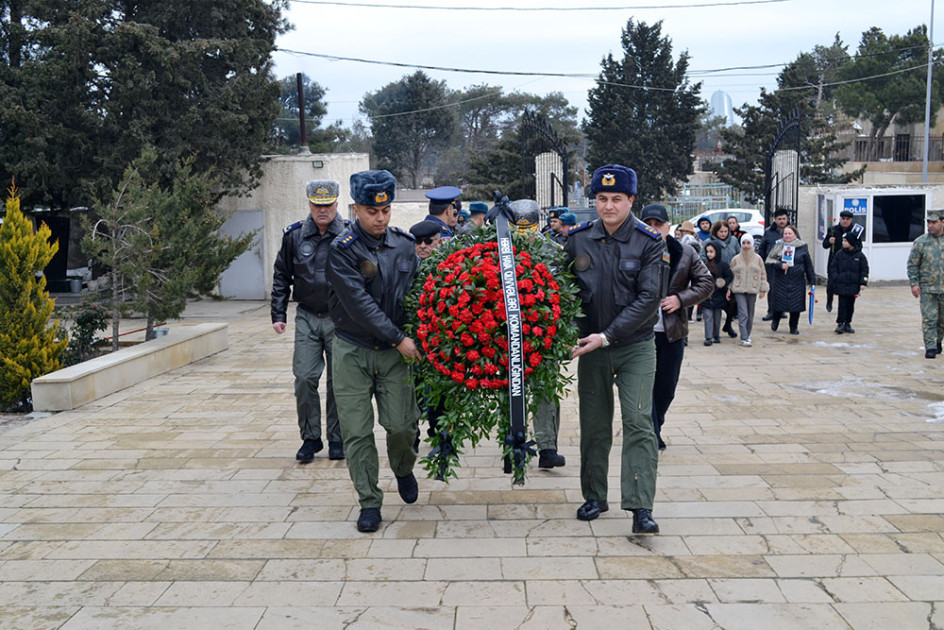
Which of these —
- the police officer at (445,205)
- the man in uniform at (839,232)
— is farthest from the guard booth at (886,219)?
the police officer at (445,205)

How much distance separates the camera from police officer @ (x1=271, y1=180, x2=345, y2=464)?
650 centimetres

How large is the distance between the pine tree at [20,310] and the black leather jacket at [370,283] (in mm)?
5044

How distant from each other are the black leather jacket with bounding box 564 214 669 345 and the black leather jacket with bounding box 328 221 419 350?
994 mm

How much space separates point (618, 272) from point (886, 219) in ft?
53.9

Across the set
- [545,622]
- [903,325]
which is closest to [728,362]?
[903,325]

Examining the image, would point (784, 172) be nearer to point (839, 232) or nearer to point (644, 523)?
point (839, 232)

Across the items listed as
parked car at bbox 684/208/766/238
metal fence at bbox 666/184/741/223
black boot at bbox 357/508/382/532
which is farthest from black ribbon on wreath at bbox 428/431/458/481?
metal fence at bbox 666/184/741/223

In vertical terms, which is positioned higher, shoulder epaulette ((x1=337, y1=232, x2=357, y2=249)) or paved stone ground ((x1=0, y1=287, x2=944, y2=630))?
shoulder epaulette ((x1=337, y1=232, x2=357, y2=249))

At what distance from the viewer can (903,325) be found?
13.7m

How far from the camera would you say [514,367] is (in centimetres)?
472

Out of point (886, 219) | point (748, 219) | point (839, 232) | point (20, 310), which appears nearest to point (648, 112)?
point (748, 219)

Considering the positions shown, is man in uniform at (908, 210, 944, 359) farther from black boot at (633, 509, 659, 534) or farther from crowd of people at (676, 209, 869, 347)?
black boot at (633, 509, 659, 534)

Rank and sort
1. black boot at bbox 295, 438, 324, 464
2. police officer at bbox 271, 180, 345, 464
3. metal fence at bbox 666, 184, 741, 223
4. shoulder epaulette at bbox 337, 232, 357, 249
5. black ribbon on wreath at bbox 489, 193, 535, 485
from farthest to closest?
metal fence at bbox 666, 184, 741, 223
black boot at bbox 295, 438, 324, 464
police officer at bbox 271, 180, 345, 464
shoulder epaulette at bbox 337, 232, 357, 249
black ribbon on wreath at bbox 489, 193, 535, 485

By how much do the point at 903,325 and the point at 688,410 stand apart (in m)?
7.03
